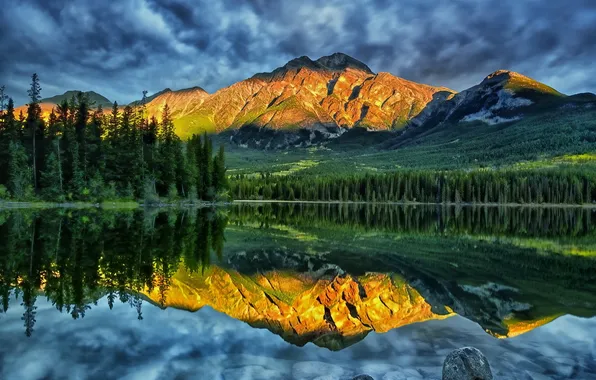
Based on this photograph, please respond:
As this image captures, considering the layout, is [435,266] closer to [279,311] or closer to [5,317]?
[279,311]

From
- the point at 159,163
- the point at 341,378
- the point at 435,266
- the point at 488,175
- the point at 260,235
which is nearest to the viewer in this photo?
the point at 341,378

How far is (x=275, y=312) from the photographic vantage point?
61.3 feet

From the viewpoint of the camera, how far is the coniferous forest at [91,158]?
78812mm

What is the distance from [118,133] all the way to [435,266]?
285 ft

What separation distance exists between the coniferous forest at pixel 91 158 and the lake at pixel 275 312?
5014 centimetres

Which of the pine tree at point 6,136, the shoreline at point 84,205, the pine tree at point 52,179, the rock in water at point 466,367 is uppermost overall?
the pine tree at point 6,136

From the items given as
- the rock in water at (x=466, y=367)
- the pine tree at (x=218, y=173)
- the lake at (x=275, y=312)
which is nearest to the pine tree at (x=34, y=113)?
the pine tree at (x=218, y=173)

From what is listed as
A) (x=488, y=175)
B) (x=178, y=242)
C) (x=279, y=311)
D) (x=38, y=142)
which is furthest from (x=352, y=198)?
(x=279, y=311)

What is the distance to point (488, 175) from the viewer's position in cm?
18775

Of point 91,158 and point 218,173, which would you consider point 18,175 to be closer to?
point 91,158

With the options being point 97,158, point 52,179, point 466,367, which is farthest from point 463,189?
point 466,367

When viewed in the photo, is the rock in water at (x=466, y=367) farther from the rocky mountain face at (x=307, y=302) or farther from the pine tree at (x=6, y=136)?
the pine tree at (x=6, y=136)

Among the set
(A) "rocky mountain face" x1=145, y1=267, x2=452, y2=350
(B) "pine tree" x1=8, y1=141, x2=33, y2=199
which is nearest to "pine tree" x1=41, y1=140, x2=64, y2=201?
(B) "pine tree" x1=8, y1=141, x2=33, y2=199

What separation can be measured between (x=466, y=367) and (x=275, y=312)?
9425 mm
